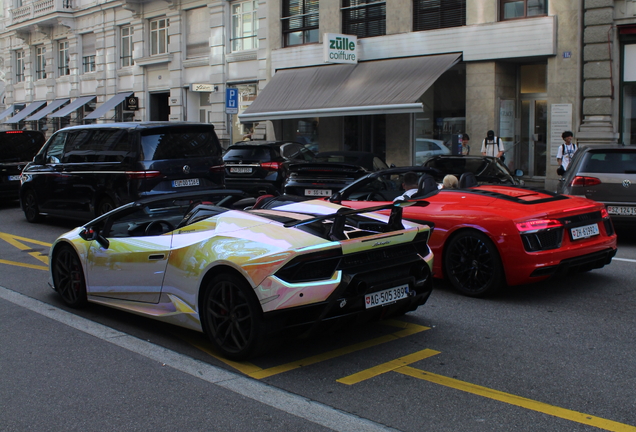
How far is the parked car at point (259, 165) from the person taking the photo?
53.5 ft

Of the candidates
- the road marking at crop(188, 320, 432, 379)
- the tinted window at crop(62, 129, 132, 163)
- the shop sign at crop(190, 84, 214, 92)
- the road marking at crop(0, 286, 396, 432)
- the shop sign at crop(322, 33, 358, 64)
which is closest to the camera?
the road marking at crop(0, 286, 396, 432)

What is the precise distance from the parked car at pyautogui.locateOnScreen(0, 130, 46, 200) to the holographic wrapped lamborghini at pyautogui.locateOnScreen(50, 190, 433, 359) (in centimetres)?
1230

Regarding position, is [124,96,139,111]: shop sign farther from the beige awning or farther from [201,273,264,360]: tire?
[201,273,264,360]: tire

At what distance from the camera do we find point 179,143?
39.2 feet

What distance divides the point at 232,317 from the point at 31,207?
10.8 metres

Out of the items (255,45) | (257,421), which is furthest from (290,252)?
(255,45)

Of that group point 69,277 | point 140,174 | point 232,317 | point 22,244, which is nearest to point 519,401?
point 232,317

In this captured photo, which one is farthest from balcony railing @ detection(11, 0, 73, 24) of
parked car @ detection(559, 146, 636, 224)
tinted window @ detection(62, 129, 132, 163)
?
parked car @ detection(559, 146, 636, 224)

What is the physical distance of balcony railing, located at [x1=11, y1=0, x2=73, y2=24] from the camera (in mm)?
35844

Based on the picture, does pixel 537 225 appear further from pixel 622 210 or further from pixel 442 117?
pixel 442 117

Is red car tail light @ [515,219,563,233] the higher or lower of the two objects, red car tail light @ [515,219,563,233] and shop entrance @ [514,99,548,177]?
the lower

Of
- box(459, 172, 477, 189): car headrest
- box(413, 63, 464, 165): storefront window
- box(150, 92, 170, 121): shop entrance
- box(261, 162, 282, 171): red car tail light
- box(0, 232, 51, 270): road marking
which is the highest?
box(150, 92, 170, 121): shop entrance

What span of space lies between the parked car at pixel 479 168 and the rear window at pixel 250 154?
4.47 meters

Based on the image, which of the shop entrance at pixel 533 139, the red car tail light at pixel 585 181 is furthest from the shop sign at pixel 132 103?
the red car tail light at pixel 585 181
